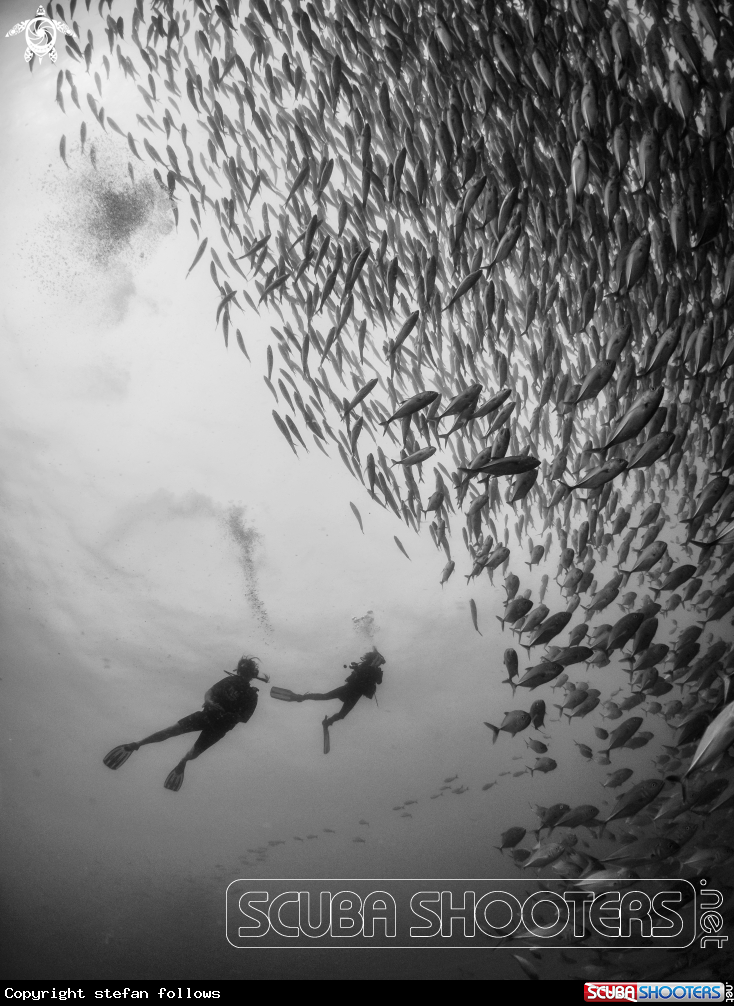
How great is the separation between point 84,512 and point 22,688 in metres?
9.75

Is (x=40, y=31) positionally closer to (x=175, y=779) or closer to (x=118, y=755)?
(x=118, y=755)

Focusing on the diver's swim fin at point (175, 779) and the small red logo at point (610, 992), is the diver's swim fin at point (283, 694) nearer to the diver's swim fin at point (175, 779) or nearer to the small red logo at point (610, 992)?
the diver's swim fin at point (175, 779)

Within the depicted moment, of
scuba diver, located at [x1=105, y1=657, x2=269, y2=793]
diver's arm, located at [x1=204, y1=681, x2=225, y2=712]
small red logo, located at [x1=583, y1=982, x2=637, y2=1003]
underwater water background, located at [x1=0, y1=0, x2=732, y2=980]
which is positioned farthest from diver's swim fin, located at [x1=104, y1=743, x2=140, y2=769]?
underwater water background, located at [x1=0, y1=0, x2=732, y2=980]

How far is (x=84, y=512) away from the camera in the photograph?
13.0m

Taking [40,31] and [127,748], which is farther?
[127,748]

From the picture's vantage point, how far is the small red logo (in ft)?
17.3

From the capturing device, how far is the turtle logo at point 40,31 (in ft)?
16.8

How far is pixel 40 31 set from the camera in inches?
206

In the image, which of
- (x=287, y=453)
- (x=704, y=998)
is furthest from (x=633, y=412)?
(x=287, y=453)

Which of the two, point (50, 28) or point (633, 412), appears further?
point (50, 28)

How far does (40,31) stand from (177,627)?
1474 centimetres

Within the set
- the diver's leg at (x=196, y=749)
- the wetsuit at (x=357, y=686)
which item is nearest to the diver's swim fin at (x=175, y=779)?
the diver's leg at (x=196, y=749)

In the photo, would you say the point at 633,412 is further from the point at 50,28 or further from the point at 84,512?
the point at 84,512

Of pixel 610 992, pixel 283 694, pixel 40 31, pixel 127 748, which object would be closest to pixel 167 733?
pixel 127 748
